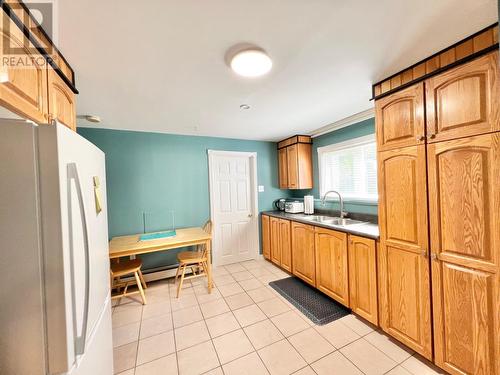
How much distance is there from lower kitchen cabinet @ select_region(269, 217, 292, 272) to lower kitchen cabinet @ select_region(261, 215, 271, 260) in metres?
0.08

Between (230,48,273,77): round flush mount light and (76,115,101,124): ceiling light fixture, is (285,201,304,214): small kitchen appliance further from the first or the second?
(76,115,101,124): ceiling light fixture

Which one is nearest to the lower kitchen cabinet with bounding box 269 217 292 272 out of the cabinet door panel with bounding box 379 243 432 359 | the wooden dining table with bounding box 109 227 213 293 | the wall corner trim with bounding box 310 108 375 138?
the wooden dining table with bounding box 109 227 213 293

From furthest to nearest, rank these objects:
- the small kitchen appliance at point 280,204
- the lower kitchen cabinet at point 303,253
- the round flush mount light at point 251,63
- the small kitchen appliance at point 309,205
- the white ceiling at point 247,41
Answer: the small kitchen appliance at point 280,204, the small kitchen appliance at point 309,205, the lower kitchen cabinet at point 303,253, the round flush mount light at point 251,63, the white ceiling at point 247,41

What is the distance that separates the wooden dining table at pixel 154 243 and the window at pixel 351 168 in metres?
2.10

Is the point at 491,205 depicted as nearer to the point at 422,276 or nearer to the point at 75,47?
the point at 422,276

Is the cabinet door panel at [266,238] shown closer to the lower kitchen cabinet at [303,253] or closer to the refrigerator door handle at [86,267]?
the lower kitchen cabinet at [303,253]

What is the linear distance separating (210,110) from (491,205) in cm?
237

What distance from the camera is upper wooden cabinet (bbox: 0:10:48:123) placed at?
0.81 m

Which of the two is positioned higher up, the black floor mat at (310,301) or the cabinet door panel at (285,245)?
the cabinet door panel at (285,245)

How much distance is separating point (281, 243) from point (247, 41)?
2764mm

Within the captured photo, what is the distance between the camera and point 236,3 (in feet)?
3.08

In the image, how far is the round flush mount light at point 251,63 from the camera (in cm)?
128

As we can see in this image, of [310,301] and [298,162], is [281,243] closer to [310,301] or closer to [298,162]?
[310,301]

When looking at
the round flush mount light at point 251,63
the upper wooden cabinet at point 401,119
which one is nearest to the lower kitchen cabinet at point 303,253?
the upper wooden cabinet at point 401,119
